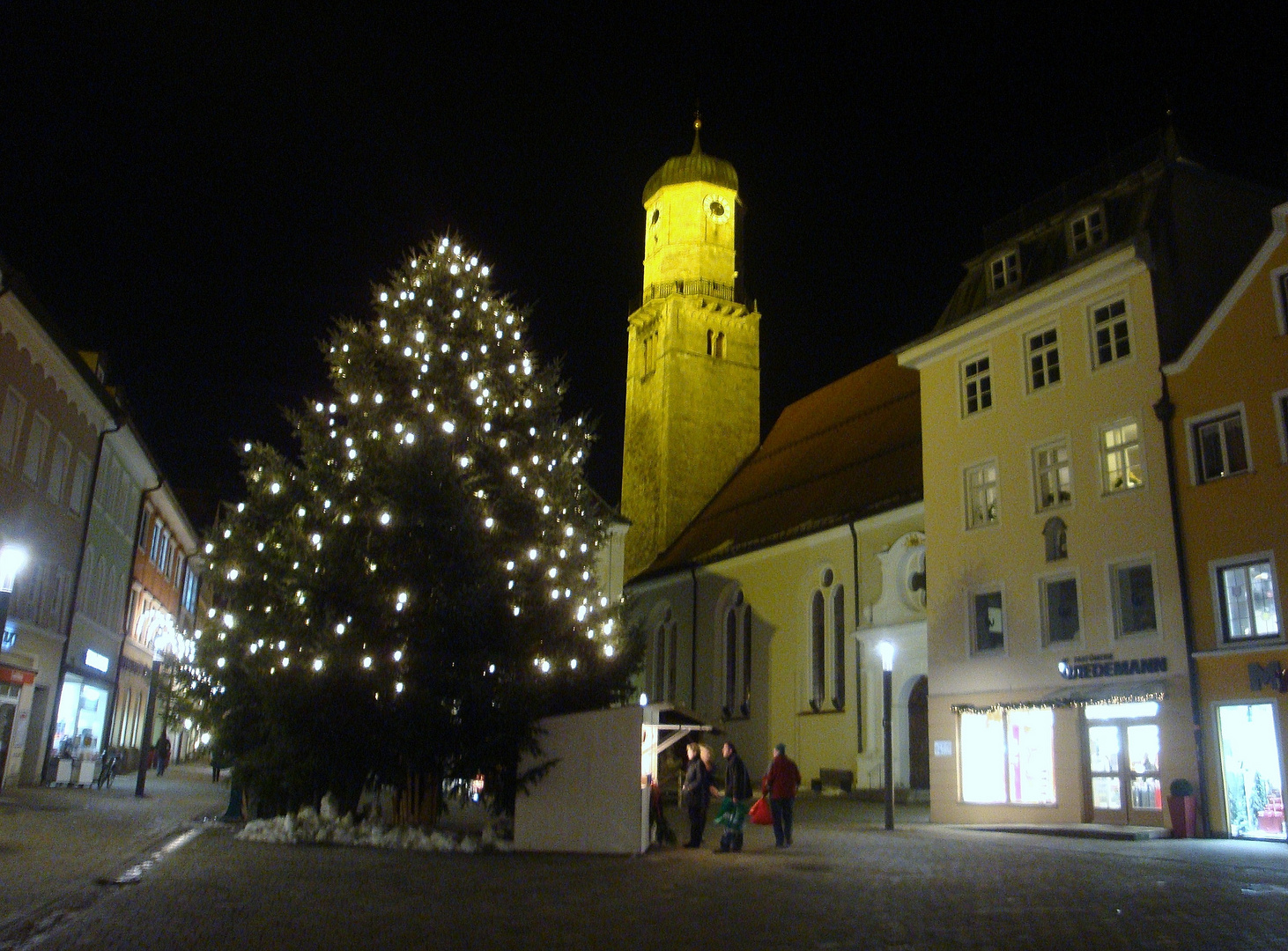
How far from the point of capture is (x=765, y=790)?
52.3ft

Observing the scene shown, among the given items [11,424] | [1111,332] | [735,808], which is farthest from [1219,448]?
[11,424]

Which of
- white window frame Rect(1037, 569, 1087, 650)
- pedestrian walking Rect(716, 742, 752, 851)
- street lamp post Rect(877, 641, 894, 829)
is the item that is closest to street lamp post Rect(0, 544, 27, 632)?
pedestrian walking Rect(716, 742, 752, 851)

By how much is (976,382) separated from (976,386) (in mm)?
80

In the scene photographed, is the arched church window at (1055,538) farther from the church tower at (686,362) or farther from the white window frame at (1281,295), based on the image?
the church tower at (686,362)

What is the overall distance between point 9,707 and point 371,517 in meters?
12.9

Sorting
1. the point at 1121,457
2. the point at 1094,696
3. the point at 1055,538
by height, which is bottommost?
the point at 1094,696

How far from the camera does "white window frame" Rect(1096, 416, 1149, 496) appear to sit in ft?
67.4

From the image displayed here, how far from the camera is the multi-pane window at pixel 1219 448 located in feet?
62.3

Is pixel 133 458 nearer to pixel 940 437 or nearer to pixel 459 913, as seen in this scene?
pixel 940 437

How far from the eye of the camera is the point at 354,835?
15.3 metres

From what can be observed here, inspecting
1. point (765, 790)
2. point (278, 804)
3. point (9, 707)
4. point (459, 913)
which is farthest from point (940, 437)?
point (9, 707)

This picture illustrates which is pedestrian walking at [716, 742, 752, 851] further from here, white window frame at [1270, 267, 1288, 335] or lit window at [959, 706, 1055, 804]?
white window frame at [1270, 267, 1288, 335]

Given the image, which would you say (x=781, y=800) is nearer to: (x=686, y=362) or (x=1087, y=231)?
(x=1087, y=231)

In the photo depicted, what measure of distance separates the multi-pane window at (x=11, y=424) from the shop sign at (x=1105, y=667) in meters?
20.1
